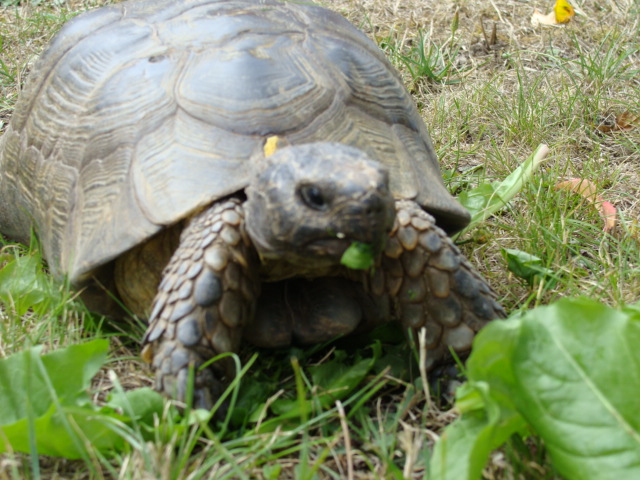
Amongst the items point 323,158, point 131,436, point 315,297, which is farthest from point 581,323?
point 131,436

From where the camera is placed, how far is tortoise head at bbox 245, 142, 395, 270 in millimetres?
1658

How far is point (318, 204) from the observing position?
5.59 ft

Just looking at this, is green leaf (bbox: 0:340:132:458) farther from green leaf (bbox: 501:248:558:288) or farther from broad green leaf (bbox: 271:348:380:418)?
green leaf (bbox: 501:248:558:288)

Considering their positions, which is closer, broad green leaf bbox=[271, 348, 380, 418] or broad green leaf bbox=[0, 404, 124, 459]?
broad green leaf bbox=[0, 404, 124, 459]

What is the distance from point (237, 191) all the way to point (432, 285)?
0.56 meters

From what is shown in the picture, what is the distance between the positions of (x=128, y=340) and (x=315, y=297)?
23.2 inches

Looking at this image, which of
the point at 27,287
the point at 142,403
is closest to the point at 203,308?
the point at 142,403

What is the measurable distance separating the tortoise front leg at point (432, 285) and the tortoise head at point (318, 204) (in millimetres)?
205

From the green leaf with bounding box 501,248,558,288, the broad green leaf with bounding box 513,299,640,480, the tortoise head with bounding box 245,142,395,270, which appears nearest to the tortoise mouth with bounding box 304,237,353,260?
the tortoise head with bounding box 245,142,395,270

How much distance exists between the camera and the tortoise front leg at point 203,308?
5.90 feet

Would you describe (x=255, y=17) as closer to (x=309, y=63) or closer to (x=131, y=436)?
(x=309, y=63)

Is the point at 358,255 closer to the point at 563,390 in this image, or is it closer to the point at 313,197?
the point at 313,197

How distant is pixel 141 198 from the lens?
1.99 m

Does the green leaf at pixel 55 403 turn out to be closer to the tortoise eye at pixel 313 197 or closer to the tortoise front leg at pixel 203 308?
the tortoise front leg at pixel 203 308
